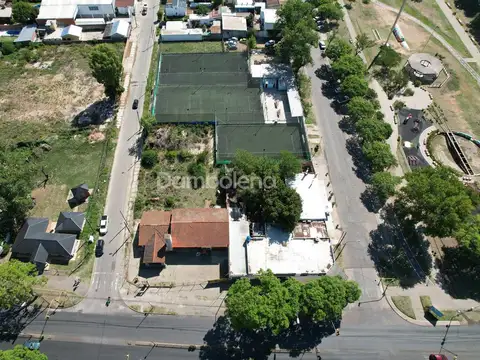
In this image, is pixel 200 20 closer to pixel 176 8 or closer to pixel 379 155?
pixel 176 8

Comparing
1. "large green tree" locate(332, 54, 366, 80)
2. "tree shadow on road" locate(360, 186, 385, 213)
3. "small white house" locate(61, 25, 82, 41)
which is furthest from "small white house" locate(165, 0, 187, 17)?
"tree shadow on road" locate(360, 186, 385, 213)

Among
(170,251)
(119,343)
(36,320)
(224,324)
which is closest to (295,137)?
(170,251)

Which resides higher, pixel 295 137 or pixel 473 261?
pixel 295 137

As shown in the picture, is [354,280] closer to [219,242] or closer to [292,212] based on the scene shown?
[292,212]

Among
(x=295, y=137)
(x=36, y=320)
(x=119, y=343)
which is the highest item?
(x=295, y=137)

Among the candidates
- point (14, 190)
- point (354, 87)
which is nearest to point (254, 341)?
point (14, 190)

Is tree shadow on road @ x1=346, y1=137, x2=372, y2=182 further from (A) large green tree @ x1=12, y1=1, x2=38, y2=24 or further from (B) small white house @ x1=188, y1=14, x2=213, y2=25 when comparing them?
(A) large green tree @ x1=12, y1=1, x2=38, y2=24
